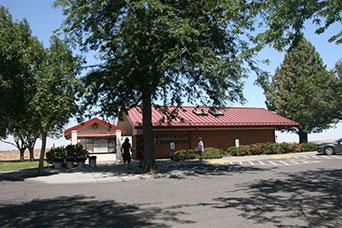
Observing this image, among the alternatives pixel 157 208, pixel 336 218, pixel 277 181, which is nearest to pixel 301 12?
pixel 336 218

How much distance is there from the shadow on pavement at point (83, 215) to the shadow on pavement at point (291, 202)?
5.83 feet

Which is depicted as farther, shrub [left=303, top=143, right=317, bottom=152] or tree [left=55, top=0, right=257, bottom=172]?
shrub [left=303, top=143, right=317, bottom=152]

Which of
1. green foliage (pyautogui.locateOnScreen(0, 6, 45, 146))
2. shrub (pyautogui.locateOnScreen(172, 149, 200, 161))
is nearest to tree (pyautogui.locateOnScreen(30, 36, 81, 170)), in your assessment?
green foliage (pyautogui.locateOnScreen(0, 6, 45, 146))

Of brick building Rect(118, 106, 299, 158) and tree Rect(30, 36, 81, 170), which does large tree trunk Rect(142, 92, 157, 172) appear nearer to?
tree Rect(30, 36, 81, 170)

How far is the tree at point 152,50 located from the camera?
18469 mm

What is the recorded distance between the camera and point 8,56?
2088 cm

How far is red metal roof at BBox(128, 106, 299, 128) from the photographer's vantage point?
115 feet

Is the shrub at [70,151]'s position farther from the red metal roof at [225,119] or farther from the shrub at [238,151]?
the shrub at [238,151]

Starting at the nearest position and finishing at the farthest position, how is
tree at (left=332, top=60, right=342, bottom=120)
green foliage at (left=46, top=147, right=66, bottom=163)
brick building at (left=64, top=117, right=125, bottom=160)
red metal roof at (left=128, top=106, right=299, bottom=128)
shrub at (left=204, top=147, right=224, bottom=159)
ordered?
1. green foliage at (left=46, top=147, right=66, bottom=163)
2. shrub at (left=204, top=147, right=224, bottom=159)
3. brick building at (left=64, top=117, right=125, bottom=160)
4. red metal roof at (left=128, top=106, right=299, bottom=128)
5. tree at (left=332, top=60, right=342, bottom=120)

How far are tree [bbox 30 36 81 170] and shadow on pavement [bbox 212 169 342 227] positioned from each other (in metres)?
11.5

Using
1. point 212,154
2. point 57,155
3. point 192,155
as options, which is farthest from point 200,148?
point 57,155

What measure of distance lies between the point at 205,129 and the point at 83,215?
2702 centimetres

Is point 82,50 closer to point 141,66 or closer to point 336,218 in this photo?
point 141,66

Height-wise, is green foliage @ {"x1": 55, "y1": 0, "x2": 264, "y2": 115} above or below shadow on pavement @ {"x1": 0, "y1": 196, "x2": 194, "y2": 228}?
above
